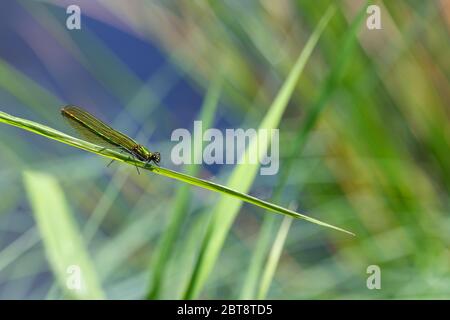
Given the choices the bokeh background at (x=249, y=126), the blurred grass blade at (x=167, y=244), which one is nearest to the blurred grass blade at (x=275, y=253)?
the bokeh background at (x=249, y=126)

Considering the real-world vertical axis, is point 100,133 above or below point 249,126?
below

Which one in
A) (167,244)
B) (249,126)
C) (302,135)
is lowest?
(167,244)

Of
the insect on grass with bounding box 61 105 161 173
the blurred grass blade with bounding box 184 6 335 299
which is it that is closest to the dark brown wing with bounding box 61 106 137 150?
the insect on grass with bounding box 61 105 161 173

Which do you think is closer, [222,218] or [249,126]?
[222,218]

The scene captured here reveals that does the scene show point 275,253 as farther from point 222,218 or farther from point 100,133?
point 100,133

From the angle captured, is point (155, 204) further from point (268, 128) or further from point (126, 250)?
point (268, 128)

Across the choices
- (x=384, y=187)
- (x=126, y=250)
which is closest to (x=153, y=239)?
(x=126, y=250)

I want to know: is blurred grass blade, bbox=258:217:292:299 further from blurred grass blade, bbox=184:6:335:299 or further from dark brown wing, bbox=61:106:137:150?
dark brown wing, bbox=61:106:137:150

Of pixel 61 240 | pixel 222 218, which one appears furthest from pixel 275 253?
pixel 61 240
